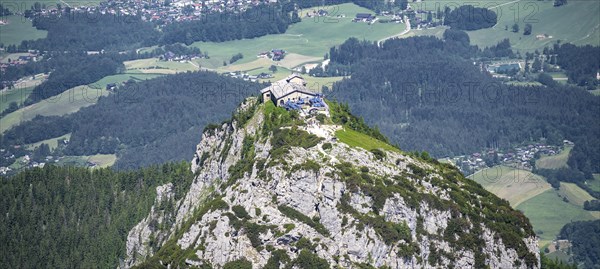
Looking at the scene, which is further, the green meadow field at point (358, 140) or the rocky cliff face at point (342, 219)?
the green meadow field at point (358, 140)

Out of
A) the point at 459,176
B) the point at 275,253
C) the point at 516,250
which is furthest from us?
the point at 459,176

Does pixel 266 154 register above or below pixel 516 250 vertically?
above

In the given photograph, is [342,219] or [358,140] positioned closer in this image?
[342,219]

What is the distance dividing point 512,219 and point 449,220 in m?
11.1

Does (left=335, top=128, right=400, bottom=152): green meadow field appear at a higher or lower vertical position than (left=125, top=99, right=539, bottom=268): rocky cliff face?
higher

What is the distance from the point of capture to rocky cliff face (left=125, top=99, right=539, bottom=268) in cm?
16400

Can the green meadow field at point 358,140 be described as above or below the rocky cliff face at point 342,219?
above

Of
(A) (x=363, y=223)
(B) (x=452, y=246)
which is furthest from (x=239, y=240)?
(B) (x=452, y=246)

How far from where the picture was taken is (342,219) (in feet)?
542

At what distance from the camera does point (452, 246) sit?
17000 centimetres

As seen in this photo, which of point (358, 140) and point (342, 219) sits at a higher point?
point (358, 140)

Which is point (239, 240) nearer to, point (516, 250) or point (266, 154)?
point (266, 154)

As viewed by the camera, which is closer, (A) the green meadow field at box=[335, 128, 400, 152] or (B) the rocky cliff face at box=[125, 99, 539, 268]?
(B) the rocky cliff face at box=[125, 99, 539, 268]

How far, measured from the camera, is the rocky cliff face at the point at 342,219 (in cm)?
16400
